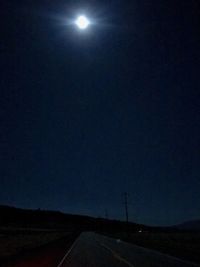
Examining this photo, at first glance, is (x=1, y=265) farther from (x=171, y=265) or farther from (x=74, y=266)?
(x=171, y=265)

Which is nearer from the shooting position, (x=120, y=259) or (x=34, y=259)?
(x=120, y=259)

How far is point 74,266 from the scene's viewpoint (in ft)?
85.9

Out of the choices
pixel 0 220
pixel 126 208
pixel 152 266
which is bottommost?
pixel 152 266

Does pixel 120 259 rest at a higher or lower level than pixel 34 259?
lower

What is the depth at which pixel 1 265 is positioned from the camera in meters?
27.2

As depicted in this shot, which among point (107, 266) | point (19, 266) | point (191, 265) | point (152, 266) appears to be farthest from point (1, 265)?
point (191, 265)

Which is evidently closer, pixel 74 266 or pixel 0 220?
pixel 74 266

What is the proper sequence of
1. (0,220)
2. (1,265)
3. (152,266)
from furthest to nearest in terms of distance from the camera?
(0,220)
(1,265)
(152,266)

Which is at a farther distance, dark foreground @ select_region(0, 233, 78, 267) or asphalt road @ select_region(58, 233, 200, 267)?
dark foreground @ select_region(0, 233, 78, 267)

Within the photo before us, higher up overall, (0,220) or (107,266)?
(0,220)

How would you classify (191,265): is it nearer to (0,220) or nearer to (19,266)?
(19,266)

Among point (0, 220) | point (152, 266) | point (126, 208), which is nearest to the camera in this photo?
point (152, 266)

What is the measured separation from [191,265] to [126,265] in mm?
3069

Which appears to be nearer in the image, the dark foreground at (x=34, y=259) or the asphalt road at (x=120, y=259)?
the asphalt road at (x=120, y=259)
